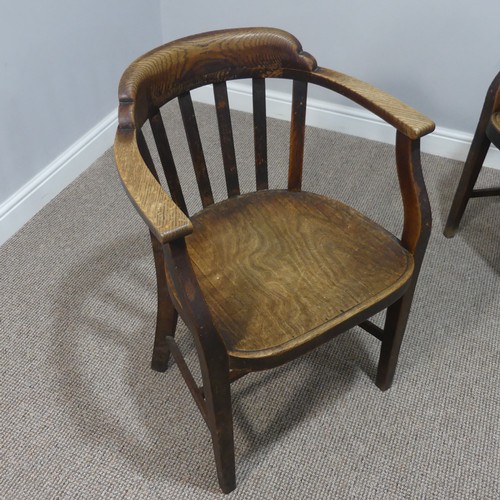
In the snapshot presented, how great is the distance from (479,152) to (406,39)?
22.9 inches

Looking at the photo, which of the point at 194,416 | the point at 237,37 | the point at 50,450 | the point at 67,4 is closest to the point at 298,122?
the point at 237,37

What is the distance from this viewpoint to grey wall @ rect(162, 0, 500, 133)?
6.19 ft

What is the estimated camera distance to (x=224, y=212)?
1.25m

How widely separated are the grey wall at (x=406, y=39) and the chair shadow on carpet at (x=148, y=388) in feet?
3.33

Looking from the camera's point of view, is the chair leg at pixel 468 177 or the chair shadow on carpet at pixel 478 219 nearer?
the chair leg at pixel 468 177

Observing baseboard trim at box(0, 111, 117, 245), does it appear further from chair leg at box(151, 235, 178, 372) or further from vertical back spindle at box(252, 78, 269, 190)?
vertical back spindle at box(252, 78, 269, 190)

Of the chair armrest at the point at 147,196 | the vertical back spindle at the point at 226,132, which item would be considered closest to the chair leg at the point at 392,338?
the vertical back spindle at the point at 226,132

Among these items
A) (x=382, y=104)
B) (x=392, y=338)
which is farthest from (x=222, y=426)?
(x=382, y=104)

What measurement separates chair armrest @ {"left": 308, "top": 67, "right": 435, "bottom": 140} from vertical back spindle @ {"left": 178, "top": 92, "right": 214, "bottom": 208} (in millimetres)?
256

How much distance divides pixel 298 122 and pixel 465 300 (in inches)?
30.2

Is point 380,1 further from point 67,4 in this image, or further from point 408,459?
point 408,459

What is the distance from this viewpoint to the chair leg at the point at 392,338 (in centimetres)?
121

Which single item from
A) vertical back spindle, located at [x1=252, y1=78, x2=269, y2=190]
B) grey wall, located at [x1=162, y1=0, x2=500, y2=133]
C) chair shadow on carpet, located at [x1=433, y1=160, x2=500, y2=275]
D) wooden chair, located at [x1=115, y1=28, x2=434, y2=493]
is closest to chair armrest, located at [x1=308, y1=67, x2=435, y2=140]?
wooden chair, located at [x1=115, y1=28, x2=434, y2=493]

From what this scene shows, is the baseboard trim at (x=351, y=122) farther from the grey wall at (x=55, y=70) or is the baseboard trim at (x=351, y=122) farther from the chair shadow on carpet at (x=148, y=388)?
the chair shadow on carpet at (x=148, y=388)
